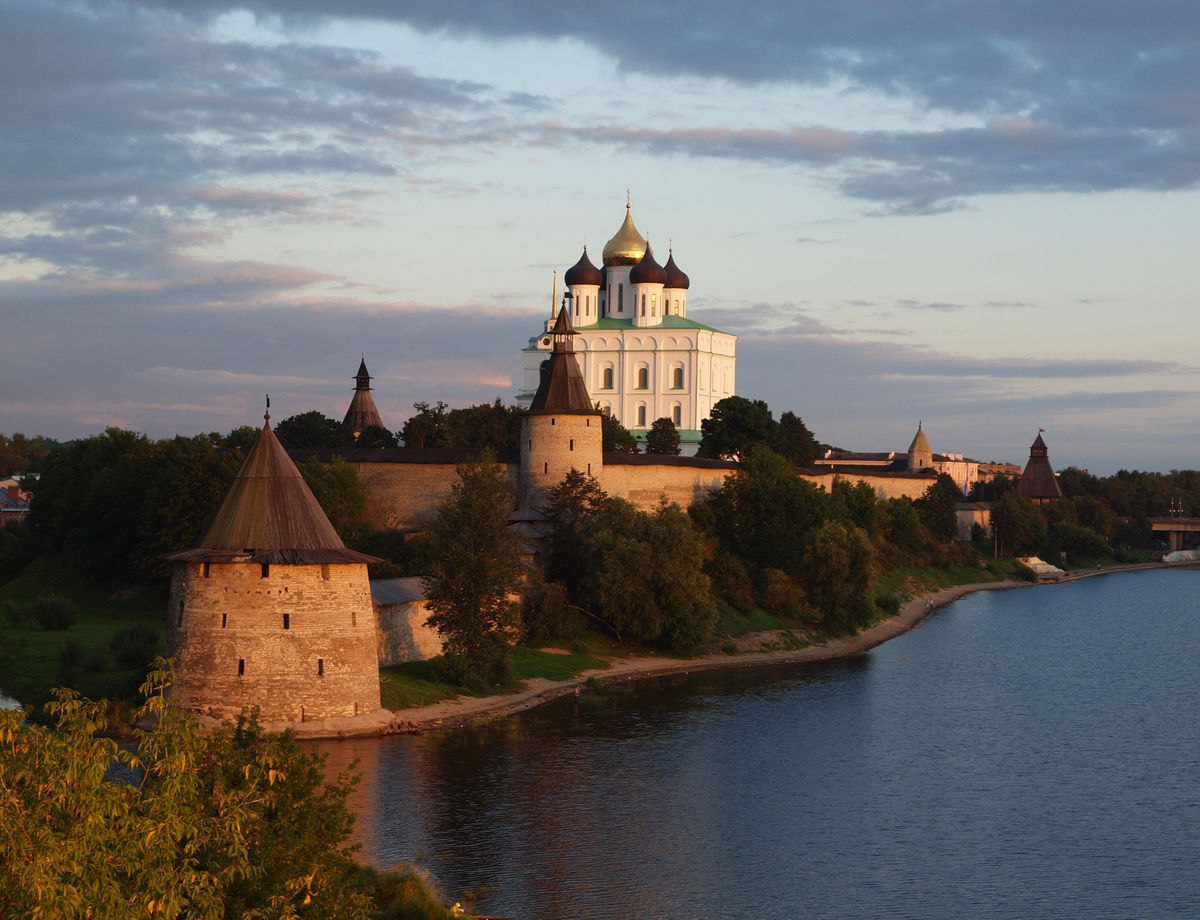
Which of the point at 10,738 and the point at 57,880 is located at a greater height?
the point at 10,738

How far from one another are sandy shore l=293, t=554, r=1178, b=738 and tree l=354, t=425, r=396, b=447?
17.1 m

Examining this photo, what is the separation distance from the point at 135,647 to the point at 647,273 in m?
44.0

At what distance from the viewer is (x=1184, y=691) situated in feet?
100

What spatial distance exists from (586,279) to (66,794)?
58.9m

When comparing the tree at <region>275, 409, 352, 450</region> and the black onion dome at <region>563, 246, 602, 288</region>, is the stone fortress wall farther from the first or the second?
the black onion dome at <region>563, 246, 602, 288</region>

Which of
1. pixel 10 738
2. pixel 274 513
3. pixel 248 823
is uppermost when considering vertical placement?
pixel 274 513

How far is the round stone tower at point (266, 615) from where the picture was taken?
827 inches

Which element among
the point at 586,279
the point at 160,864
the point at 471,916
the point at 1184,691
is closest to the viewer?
the point at 160,864

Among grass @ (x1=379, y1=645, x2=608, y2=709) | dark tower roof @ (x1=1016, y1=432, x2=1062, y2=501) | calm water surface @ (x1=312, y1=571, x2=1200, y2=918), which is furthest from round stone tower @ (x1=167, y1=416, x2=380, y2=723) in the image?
dark tower roof @ (x1=1016, y1=432, x2=1062, y2=501)

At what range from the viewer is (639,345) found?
216 ft

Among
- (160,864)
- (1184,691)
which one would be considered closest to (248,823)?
(160,864)

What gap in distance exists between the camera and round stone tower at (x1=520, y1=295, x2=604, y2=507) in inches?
1443

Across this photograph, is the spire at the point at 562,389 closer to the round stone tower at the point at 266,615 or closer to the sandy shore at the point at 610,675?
the sandy shore at the point at 610,675

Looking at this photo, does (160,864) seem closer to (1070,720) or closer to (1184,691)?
(1070,720)
